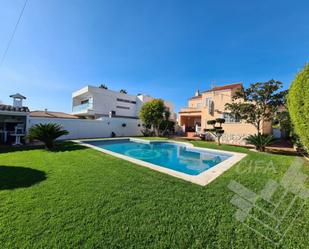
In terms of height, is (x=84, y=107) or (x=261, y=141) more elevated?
(x=84, y=107)

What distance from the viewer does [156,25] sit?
1223cm

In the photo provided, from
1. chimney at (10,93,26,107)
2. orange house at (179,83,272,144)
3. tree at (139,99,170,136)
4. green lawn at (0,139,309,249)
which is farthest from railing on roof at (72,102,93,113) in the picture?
green lawn at (0,139,309,249)

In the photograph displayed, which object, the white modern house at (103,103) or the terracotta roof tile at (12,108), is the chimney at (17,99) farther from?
the white modern house at (103,103)

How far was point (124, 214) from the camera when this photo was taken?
11.3 feet

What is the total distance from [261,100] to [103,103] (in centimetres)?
2626

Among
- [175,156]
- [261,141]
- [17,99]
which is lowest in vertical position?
[175,156]

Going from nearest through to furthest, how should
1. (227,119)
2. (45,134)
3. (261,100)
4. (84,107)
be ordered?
1. (45,134)
2. (261,100)
3. (227,119)
4. (84,107)

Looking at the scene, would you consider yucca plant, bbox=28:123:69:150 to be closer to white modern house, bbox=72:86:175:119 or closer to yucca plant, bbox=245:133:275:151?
white modern house, bbox=72:86:175:119

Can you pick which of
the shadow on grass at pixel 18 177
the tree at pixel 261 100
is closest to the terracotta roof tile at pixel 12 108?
the shadow on grass at pixel 18 177

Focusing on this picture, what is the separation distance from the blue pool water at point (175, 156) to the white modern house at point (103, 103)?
39.4 ft

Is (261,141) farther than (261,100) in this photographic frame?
No

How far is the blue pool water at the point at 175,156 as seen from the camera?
957 centimetres

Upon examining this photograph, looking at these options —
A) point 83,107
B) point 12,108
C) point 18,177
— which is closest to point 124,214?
point 18,177

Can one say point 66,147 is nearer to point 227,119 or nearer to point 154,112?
point 154,112
